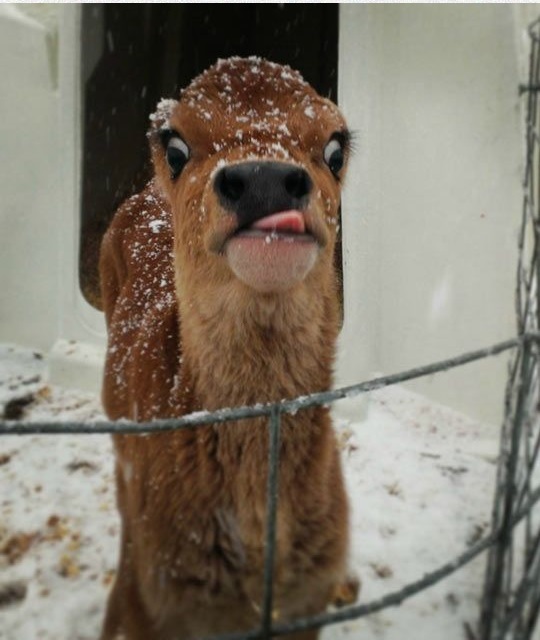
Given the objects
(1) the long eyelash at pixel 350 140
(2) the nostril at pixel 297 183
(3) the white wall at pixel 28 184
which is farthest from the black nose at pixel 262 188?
(3) the white wall at pixel 28 184

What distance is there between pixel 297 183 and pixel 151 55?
316 mm

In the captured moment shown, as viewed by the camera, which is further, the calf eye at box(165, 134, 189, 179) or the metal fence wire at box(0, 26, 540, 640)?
the calf eye at box(165, 134, 189, 179)

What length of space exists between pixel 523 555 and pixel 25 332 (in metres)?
0.95

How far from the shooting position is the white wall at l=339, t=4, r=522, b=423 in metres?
0.90

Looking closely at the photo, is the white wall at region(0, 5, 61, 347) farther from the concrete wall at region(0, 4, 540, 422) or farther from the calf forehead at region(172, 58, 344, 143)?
the calf forehead at region(172, 58, 344, 143)

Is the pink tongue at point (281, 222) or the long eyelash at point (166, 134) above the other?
the long eyelash at point (166, 134)

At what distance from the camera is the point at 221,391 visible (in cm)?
87

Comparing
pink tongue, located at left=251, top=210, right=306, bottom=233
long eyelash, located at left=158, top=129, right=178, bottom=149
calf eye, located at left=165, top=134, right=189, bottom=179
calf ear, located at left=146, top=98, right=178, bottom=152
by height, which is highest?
calf ear, located at left=146, top=98, right=178, bottom=152

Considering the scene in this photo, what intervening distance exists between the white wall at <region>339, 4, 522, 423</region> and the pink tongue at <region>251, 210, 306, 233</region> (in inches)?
9.0

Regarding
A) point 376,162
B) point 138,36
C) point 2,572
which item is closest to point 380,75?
point 376,162

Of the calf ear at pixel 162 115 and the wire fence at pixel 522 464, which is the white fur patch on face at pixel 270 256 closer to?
the calf ear at pixel 162 115

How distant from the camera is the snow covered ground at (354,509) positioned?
73cm

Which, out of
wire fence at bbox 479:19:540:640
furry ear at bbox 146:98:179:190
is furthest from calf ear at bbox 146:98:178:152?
wire fence at bbox 479:19:540:640

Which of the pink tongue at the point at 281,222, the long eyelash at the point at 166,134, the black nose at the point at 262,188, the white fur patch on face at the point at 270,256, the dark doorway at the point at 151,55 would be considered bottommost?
the white fur patch on face at the point at 270,256
